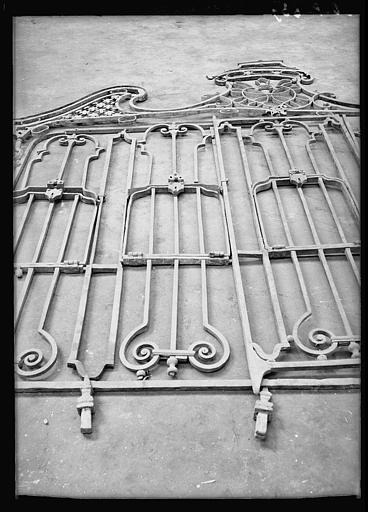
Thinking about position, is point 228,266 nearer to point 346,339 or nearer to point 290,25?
point 346,339

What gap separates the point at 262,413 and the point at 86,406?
88 cm

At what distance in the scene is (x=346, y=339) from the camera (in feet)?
9.45

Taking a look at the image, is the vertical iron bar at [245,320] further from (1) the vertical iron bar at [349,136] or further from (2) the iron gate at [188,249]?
(1) the vertical iron bar at [349,136]

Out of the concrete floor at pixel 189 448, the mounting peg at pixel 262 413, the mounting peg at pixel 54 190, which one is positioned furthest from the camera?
the mounting peg at pixel 54 190

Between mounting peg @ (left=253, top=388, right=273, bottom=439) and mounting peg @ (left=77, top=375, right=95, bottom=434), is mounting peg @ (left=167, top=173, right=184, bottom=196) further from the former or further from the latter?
mounting peg @ (left=253, top=388, right=273, bottom=439)

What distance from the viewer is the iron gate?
111 inches

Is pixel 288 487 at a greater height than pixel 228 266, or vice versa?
pixel 228 266

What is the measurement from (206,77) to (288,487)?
16.2 ft

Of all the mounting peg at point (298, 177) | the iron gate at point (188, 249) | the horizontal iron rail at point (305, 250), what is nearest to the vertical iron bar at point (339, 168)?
the iron gate at point (188, 249)

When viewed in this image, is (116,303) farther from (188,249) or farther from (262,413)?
(262,413)

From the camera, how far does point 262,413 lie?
8.34 ft

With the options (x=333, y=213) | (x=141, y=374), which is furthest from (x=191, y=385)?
(x=333, y=213)

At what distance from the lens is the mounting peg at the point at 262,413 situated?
2477 millimetres
